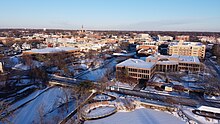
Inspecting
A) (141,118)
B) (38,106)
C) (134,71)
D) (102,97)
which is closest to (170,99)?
(141,118)

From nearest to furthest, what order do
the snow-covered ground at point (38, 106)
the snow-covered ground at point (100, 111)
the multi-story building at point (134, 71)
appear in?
1. the snow-covered ground at point (38, 106)
2. the snow-covered ground at point (100, 111)
3. the multi-story building at point (134, 71)

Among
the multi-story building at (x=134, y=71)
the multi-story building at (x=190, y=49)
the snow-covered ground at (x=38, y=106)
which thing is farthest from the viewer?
the multi-story building at (x=190, y=49)

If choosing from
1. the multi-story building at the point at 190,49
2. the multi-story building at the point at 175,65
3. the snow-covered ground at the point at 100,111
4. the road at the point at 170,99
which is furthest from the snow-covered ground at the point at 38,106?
the multi-story building at the point at 190,49

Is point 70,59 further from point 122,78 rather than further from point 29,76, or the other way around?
point 122,78

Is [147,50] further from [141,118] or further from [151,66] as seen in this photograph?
[141,118]

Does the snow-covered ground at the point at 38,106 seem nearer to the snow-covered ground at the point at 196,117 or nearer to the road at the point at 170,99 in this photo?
the road at the point at 170,99

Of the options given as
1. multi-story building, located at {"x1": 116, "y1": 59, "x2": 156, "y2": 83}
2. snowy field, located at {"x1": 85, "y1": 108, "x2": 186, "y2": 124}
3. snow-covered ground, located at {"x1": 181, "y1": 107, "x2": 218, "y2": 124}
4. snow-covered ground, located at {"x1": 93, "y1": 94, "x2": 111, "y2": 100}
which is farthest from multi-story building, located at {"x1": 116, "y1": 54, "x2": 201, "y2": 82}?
snowy field, located at {"x1": 85, "y1": 108, "x2": 186, "y2": 124}
